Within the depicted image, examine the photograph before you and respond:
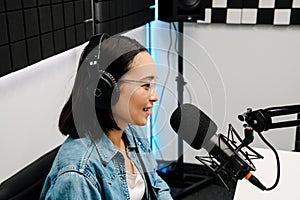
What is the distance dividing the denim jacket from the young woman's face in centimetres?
12

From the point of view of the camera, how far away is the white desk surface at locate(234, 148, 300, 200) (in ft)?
4.43

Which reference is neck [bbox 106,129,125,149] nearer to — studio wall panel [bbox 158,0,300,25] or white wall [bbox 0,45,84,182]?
white wall [bbox 0,45,84,182]

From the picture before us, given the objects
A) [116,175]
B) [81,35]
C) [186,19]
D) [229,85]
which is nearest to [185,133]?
[116,175]

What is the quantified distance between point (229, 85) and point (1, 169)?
162 cm

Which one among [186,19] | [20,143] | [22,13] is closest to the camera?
[22,13]

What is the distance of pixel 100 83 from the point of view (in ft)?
3.64

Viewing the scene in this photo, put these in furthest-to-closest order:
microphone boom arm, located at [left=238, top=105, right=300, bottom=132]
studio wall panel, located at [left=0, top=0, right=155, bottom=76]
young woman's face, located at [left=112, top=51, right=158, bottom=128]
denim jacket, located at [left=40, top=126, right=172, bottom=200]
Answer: studio wall panel, located at [left=0, top=0, right=155, bottom=76] < young woman's face, located at [left=112, top=51, right=158, bottom=128] < denim jacket, located at [left=40, top=126, right=172, bottom=200] < microphone boom arm, located at [left=238, top=105, right=300, bottom=132]

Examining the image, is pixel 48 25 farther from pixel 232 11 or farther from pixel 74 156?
pixel 232 11

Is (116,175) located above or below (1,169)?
above

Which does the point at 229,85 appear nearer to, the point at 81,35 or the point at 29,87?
the point at 81,35

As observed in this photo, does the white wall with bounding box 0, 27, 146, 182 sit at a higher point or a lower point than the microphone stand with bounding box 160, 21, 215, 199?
higher

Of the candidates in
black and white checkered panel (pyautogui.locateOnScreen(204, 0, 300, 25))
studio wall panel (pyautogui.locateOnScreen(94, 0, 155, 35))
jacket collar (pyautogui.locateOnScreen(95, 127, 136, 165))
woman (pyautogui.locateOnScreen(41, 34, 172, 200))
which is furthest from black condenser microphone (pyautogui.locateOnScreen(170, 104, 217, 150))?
black and white checkered panel (pyautogui.locateOnScreen(204, 0, 300, 25))

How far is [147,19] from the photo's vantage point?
2.49 meters

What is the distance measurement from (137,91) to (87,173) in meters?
0.26
